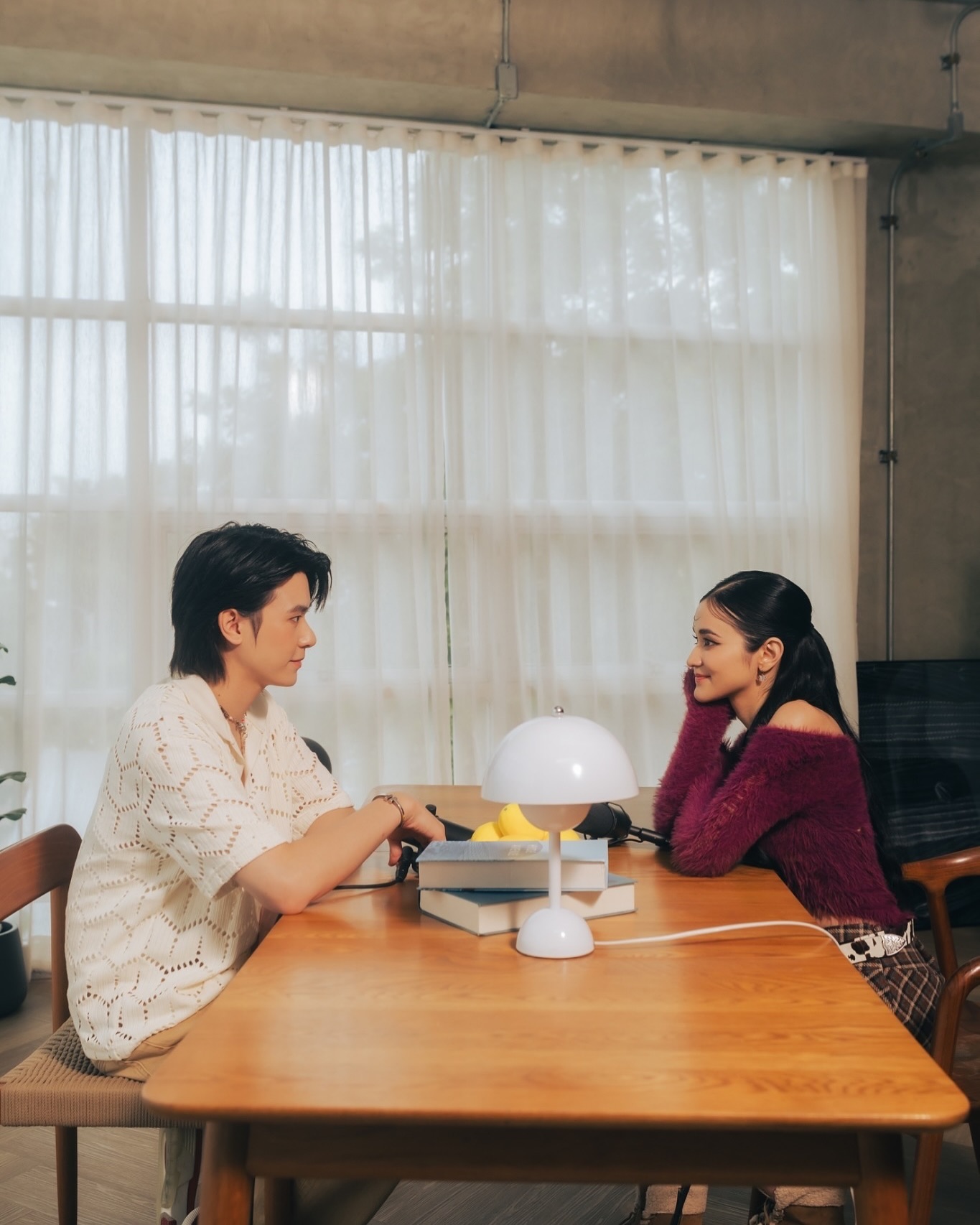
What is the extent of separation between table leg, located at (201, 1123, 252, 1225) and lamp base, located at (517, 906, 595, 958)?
43cm

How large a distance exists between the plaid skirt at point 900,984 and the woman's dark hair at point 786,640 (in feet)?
0.63

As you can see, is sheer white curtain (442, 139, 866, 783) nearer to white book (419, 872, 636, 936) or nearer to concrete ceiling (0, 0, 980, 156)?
concrete ceiling (0, 0, 980, 156)

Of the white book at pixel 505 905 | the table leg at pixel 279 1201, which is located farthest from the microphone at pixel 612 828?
the table leg at pixel 279 1201

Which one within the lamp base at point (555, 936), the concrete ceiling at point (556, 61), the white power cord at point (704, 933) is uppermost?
the concrete ceiling at point (556, 61)

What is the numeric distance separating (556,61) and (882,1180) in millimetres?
3377

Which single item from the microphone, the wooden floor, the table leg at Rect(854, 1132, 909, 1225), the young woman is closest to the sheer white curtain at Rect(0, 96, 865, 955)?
the wooden floor

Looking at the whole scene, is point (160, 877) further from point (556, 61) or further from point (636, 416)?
point (556, 61)

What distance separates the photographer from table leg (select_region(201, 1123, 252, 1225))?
1044 mm

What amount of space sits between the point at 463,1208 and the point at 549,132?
Result: 328cm

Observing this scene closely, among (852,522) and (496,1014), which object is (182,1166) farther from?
(852,522)

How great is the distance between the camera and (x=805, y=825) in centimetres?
174

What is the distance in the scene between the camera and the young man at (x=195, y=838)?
1.49 m

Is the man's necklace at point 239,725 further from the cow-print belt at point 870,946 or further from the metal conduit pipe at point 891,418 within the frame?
the metal conduit pipe at point 891,418

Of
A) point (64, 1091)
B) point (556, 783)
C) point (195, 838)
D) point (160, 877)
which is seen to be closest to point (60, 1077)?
point (64, 1091)
